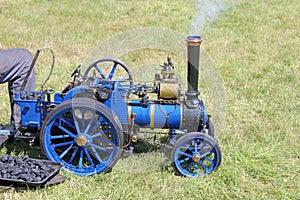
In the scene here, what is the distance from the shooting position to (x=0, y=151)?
4.58 metres

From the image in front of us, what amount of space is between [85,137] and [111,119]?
0.32 meters

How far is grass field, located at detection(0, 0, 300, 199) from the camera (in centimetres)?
401

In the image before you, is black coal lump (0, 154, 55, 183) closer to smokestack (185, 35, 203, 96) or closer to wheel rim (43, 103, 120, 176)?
wheel rim (43, 103, 120, 176)

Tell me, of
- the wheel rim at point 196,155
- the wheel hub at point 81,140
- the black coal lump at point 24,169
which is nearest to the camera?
the black coal lump at point 24,169

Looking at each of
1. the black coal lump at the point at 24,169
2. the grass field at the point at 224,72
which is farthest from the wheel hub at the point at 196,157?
the black coal lump at the point at 24,169

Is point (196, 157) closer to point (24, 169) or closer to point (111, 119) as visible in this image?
point (111, 119)

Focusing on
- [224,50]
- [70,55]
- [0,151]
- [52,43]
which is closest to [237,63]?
[224,50]

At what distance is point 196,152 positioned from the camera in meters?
4.09

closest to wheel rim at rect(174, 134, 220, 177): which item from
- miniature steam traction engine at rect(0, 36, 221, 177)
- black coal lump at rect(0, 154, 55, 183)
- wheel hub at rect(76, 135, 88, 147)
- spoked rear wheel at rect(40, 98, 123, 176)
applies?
miniature steam traction engine at rect(0, 36, 221, 177)

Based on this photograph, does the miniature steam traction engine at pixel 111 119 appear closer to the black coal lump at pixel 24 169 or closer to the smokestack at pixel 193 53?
the smokestack at pixel 193 53

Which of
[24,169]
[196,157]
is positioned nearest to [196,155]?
[196,157]

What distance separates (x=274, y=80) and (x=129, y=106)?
11.1 feet

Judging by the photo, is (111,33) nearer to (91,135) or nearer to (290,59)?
(290,59)

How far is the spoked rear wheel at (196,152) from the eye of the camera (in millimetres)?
4027
